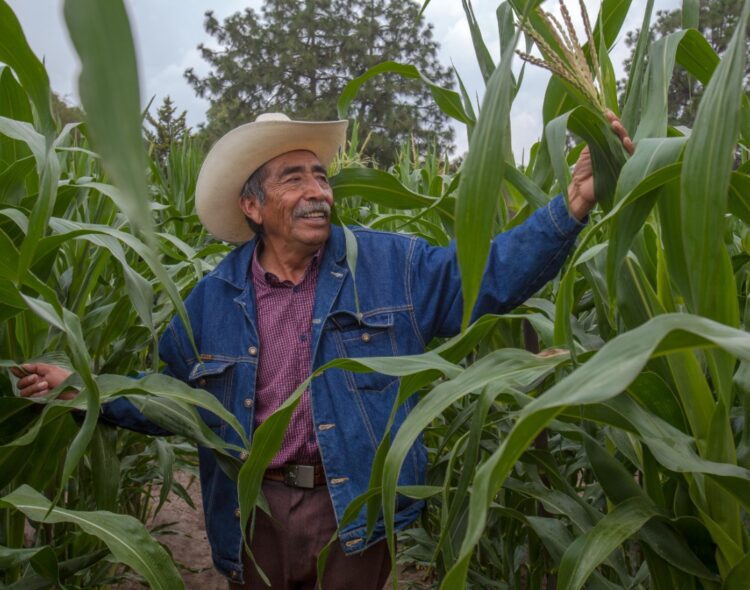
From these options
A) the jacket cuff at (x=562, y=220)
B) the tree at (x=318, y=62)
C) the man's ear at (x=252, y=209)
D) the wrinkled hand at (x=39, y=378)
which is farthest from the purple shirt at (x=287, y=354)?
the tree at (x=318, y=62)

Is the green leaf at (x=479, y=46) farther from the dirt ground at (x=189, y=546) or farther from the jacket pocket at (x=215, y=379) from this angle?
the dirt ground at (x=189, y=546)

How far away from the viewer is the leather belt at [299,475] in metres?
1.67

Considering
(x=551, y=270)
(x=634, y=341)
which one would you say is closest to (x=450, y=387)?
(x=634, y=341)

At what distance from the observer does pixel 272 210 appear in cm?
183

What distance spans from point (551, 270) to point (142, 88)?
1.29 m

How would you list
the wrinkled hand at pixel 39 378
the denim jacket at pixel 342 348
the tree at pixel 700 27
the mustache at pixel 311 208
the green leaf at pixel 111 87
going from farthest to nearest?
the tree at pixel 700 27 → the mustache at pixel 311 208 → the denim jacket at pixel 342 348 → the wrinkled hand at pixel 39 378 → the green leaf at pixel 111 87

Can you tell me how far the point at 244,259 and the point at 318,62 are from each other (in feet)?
75.3

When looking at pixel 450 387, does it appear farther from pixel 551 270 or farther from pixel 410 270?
pixel 410 270

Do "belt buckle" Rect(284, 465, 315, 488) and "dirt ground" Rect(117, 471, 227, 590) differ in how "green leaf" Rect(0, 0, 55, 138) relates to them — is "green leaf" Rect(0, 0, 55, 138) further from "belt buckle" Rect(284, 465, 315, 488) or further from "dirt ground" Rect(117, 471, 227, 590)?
"dirt ground" Rect(117, 471, 227, 590)

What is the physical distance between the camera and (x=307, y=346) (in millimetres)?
1719

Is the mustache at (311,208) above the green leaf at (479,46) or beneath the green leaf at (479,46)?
beneath

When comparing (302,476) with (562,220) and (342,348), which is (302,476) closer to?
(342,348)

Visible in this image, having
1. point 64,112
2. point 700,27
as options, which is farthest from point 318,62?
point 700,27

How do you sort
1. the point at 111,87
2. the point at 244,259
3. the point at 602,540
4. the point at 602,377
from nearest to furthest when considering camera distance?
the point at 111,87 → the point at 602,377 → the point at 602,540 → the point at 244,259
